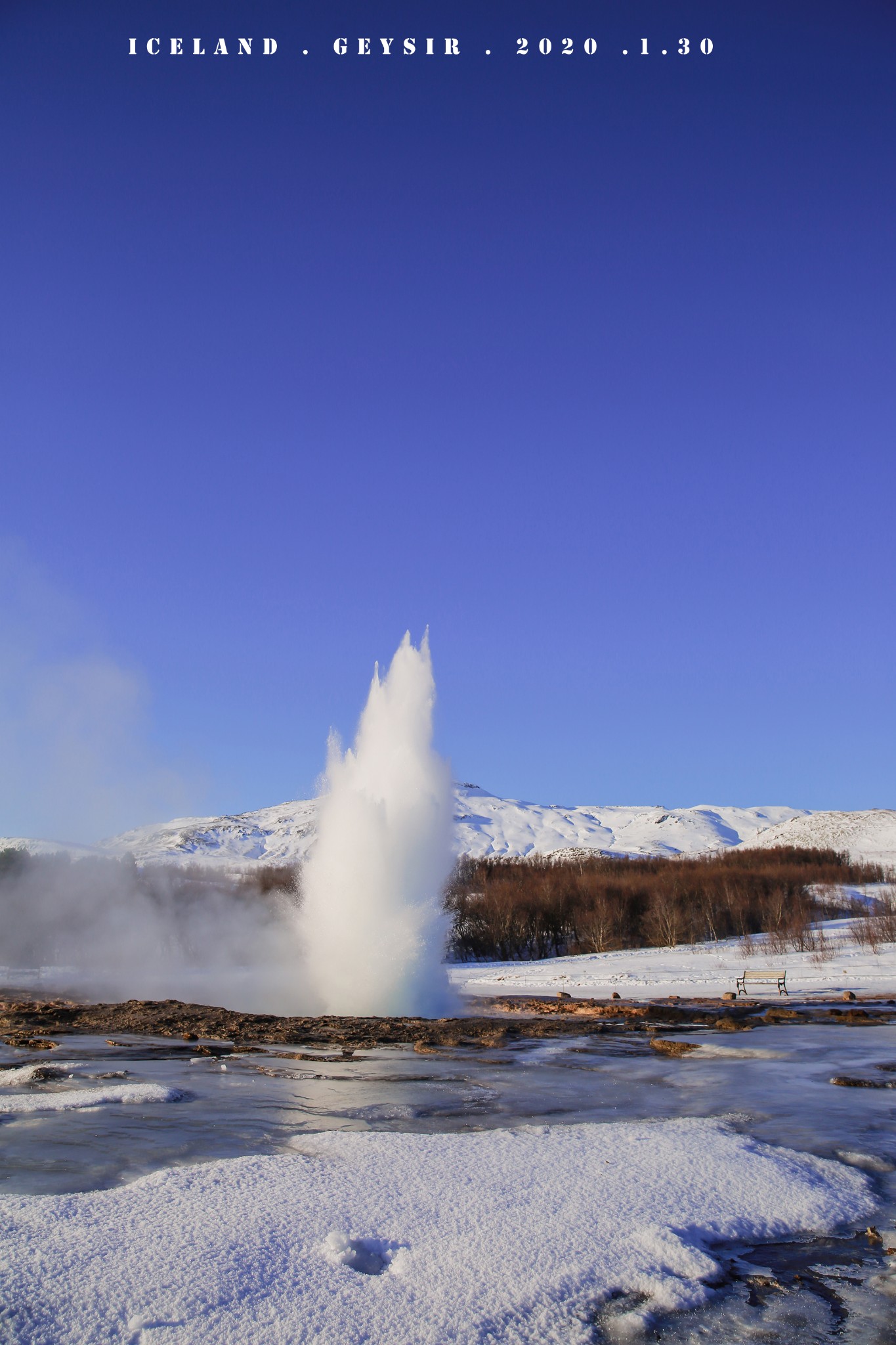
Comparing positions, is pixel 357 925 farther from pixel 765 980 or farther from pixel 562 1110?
pixel 765 980

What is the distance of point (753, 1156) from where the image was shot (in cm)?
952

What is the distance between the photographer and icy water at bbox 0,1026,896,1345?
6023 mm

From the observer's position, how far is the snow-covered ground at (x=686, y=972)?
42281 mm

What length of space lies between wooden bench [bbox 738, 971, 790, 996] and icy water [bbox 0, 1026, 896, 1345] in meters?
16.9

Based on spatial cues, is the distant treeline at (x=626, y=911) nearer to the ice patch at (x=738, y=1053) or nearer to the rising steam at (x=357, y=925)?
the rising steam at (x=357, y=925)

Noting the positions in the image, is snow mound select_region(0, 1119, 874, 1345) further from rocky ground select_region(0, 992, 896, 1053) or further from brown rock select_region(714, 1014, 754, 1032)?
brown rock select_region(714, 1014, 754, 1032)

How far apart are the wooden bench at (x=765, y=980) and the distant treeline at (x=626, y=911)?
84.5ft

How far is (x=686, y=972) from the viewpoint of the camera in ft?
→ 173

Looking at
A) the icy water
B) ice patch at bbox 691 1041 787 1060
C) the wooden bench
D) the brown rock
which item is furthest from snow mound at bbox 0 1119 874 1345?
the wooden bench

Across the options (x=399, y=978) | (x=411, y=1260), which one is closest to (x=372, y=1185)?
(x=411, y=1260)

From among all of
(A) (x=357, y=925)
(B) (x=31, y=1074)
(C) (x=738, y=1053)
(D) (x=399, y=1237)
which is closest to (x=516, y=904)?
(A) (x=357, y=925)

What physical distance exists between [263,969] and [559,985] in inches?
640

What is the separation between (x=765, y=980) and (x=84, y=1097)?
38.8 meters

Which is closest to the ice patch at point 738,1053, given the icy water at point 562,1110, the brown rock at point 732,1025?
the icy water at point 562,1110
